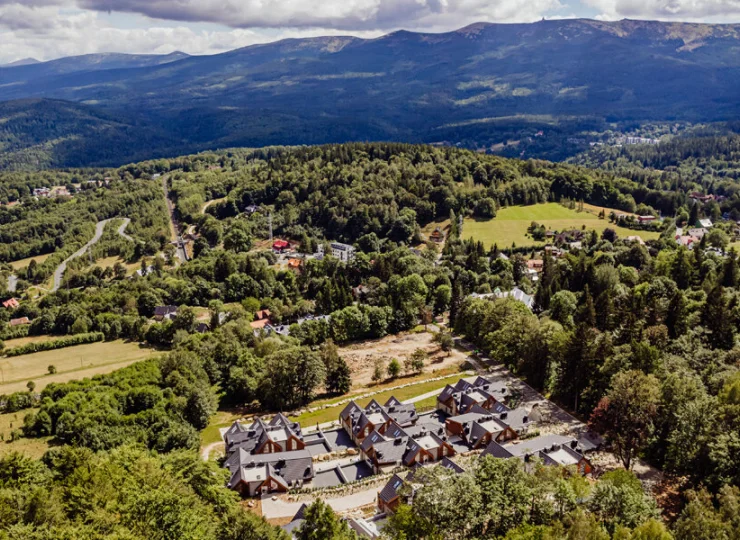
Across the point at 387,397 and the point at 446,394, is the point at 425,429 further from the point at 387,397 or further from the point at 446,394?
the point at 387,397

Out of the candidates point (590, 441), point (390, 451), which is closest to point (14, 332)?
point (390, 451)

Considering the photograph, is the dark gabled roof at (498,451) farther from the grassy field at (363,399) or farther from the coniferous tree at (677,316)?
the coniferous tree at (677,316)

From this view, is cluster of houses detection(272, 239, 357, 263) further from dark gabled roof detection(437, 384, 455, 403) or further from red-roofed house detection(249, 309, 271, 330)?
dark gabled roof detection(437, 384, 455, 403)

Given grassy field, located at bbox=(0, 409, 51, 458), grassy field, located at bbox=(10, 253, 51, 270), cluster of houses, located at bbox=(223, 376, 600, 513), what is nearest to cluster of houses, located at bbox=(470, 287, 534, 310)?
cluster of houses, located at bbox=(223, 376, 600, 513)

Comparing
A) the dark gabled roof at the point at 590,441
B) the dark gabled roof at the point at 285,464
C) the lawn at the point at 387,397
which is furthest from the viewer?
the lawn at the point at 387,397

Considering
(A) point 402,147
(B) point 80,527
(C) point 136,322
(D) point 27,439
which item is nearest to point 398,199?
(A) point 402,147

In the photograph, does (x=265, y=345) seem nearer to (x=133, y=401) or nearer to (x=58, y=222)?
(x=133, y=401)

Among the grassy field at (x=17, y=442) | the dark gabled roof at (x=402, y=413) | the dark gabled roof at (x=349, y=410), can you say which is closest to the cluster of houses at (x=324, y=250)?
the dark gabled roof at (x=349, y=410)
